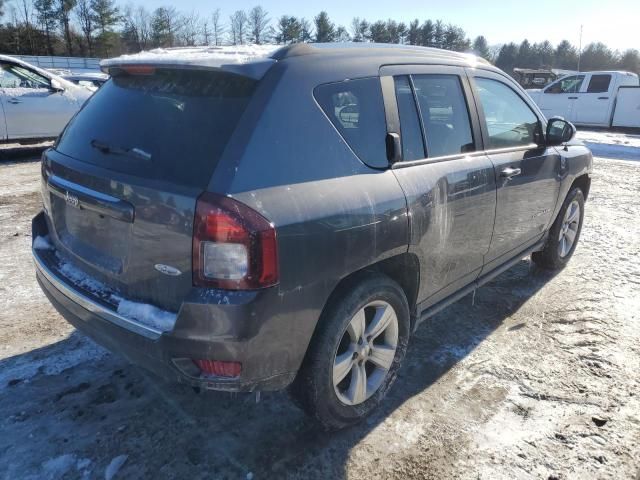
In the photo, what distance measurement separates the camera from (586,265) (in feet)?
16.2

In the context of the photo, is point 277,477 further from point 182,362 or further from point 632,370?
point 632,370

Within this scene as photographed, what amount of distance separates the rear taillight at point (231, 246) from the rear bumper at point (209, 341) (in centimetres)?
6

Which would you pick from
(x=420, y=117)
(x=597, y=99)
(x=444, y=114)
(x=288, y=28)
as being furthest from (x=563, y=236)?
(x=288, y=28)

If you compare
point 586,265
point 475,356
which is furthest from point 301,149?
point 586,265

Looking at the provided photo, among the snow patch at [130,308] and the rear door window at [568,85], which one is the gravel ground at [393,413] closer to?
the snow patch at [130,308]

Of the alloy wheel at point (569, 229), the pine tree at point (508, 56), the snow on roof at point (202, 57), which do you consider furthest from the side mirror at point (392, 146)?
the pine tree at point (508, 56)

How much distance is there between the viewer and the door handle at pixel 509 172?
3.29 meters

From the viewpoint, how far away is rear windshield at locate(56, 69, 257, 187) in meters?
2.03

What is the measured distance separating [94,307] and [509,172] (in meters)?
2.66

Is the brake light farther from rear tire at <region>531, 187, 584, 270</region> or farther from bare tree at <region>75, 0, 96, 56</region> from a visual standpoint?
bare tree at <region>75, 0, 96, 56</region>

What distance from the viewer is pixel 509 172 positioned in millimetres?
3334

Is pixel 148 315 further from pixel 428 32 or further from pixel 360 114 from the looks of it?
pixel 428 32

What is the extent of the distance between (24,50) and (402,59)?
6341 cm

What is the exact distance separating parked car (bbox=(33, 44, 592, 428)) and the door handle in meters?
0.29
